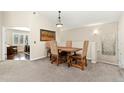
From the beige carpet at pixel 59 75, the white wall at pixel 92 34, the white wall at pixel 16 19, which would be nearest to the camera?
the beige carpet at pixel 59 75

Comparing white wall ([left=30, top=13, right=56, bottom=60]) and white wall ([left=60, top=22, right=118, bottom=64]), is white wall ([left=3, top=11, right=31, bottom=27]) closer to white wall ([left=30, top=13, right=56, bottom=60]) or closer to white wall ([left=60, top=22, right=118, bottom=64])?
white wall ([left=30, top=13, right=56, bottom=60])

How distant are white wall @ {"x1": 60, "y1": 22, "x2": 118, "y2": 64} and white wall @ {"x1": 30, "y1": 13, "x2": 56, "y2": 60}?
7.88ft

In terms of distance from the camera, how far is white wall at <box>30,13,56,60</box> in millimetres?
4836

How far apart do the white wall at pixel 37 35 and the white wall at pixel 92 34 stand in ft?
7.88

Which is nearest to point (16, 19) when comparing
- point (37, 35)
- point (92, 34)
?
point (37, 35)

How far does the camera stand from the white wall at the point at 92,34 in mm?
5131

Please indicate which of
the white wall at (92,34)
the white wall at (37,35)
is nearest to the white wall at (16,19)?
the white wall at (37,35)

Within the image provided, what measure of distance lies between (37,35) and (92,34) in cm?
356

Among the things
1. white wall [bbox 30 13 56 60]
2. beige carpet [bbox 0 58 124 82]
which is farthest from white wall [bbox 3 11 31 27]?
beige carpet [bbox 0 58 124 82]

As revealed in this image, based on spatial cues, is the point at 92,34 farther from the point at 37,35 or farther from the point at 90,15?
the point at 37,35

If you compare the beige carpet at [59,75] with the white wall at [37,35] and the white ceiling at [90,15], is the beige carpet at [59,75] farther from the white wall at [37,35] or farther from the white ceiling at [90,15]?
the white ceiling at [90,15]
